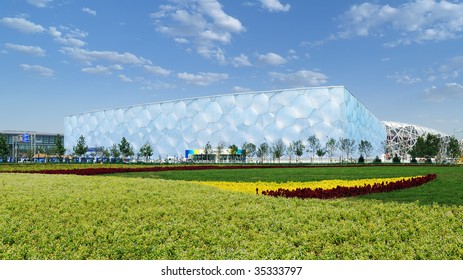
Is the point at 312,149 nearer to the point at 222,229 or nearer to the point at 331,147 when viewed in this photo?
the point at 331,147

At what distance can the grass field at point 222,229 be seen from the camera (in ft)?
15.9

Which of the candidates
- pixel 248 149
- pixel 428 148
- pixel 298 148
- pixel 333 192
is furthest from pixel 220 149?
pixel 333 192

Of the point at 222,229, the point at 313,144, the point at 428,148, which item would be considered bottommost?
the point at 222,229

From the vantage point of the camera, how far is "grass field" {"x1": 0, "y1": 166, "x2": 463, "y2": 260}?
4844 mm

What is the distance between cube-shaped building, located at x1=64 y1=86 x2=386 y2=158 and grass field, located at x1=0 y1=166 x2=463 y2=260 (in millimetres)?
53446

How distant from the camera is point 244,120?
6750 cm

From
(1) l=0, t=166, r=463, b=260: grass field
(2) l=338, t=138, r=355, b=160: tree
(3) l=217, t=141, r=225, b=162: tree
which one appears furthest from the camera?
(3) l=217, t=141, r=225, b=162: tree

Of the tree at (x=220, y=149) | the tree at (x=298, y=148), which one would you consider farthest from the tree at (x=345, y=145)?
the tree at (x=220, y=149)

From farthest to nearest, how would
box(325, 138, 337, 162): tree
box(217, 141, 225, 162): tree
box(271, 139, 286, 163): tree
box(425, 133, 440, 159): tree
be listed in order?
1. box(217, 141, 225, 162): tree
2. box(425, 133, 440, 159): tree
3. box(325, 138, 337, 162): tree
4. box(271, 139, 286, 163): tree

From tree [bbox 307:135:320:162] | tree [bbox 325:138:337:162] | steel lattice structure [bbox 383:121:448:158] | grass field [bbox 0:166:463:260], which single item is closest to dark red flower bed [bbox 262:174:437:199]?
grass field [bbox 0:166:463:260]

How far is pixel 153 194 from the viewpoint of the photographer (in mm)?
8539

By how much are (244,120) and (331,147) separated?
1704 cm

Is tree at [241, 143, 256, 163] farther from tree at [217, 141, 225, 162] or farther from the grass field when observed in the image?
the grass field
